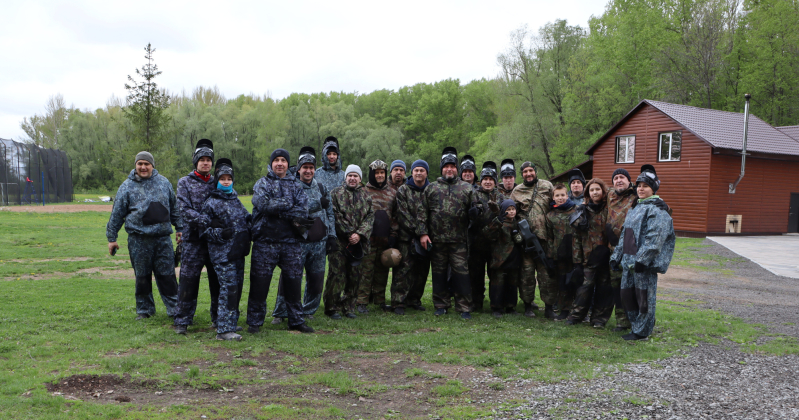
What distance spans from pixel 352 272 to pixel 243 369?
8.37ft

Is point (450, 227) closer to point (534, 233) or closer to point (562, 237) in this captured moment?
point (534, 233)

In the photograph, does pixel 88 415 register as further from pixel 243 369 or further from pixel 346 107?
pixel 346 107

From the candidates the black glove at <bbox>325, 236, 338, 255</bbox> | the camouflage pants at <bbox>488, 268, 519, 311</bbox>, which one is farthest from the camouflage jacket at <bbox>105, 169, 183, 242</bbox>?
the camouflage pants at <bbox>488, 268, 519, 311</bbox>

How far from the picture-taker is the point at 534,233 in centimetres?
745

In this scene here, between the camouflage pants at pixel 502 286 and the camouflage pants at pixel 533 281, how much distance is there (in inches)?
5.3

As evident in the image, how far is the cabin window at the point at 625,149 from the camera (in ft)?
86.6

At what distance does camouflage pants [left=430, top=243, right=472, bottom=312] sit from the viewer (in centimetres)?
748

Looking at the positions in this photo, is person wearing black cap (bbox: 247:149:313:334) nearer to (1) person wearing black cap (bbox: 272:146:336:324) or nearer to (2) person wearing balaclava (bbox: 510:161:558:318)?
(1) person wearing black cap (bbox: 272:146:336:324)

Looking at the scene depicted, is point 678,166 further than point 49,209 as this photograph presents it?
No

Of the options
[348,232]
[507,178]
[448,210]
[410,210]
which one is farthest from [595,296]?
[348,232]

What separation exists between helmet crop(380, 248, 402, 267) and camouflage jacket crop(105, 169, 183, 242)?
8.93 feet

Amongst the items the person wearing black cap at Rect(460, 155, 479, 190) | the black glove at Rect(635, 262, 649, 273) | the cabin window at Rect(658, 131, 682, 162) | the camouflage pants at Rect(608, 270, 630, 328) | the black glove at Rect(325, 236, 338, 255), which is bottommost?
the camouflage pants at Rect(608, 270, 630, 328)

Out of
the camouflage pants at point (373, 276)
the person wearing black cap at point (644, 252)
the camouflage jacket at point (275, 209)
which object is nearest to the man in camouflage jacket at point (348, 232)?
the camouflage pants at point (373, 276)

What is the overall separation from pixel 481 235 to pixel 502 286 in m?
0.83
